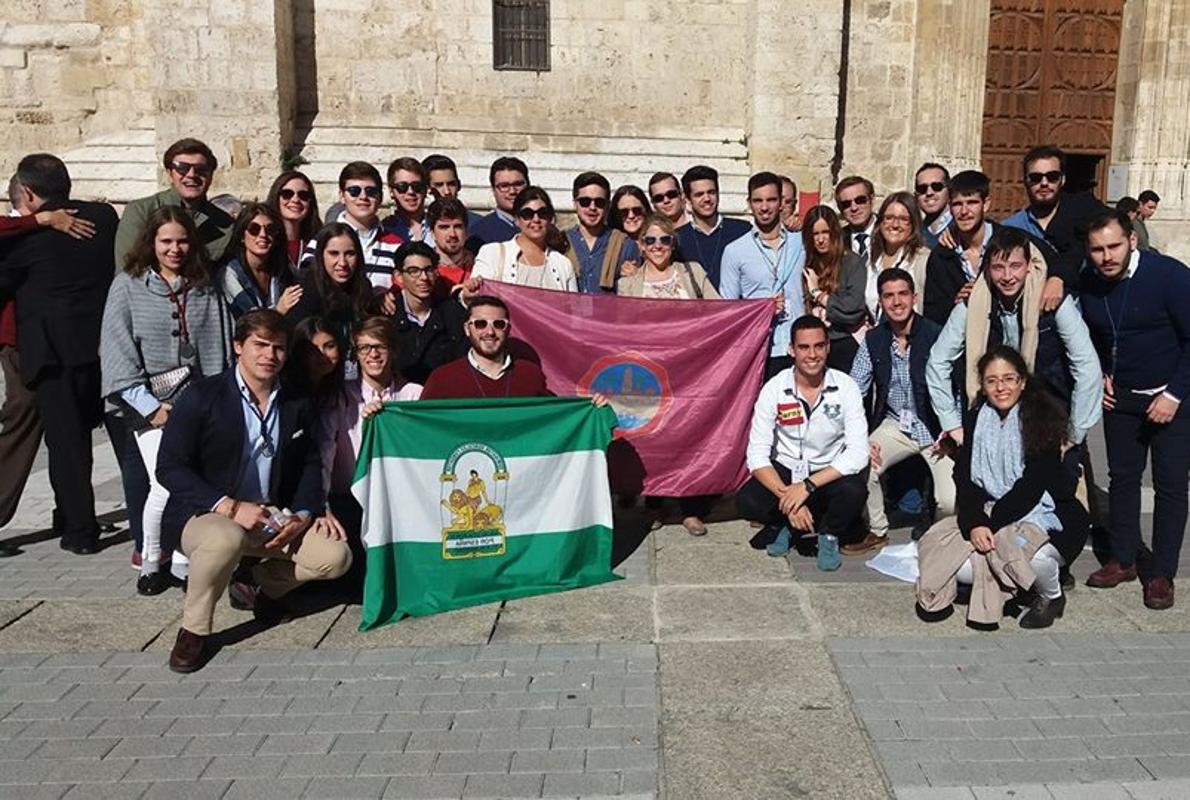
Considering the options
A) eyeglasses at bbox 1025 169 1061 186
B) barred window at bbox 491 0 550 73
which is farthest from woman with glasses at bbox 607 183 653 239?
barred window at bbox 491 0 550 73

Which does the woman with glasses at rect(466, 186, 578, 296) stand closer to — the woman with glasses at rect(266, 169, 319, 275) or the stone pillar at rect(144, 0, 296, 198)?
the woman with glasses at rect(266, 169, 319, 275)

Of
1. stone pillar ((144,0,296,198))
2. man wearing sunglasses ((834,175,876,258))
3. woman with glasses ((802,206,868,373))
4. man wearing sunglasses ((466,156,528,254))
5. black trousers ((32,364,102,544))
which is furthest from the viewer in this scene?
stone pillar ((144,0,296,198))

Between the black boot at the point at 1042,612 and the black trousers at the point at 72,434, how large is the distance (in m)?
5.10

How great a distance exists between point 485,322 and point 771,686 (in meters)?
2.26

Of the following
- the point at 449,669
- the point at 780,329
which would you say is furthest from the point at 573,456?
Answer: the point at 780,329

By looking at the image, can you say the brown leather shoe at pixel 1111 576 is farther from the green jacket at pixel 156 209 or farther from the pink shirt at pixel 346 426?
the green jacket at pixel 156 209

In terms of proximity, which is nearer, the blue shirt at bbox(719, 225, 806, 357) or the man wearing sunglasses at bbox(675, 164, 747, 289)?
the blue shirt at bbox(719, 225, 806, 357)

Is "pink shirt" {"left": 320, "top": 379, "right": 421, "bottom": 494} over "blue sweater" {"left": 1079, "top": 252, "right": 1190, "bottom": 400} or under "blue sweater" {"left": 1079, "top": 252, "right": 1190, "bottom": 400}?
under

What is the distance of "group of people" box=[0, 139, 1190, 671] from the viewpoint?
4.76 meters

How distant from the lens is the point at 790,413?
5684 mm

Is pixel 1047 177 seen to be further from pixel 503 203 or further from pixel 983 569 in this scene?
pixel 503 203

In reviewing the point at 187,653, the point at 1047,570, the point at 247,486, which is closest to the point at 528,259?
the point at 247,486

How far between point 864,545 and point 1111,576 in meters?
1.27

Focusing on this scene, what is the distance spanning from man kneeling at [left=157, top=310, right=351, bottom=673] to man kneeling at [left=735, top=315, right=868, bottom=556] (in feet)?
7.70
